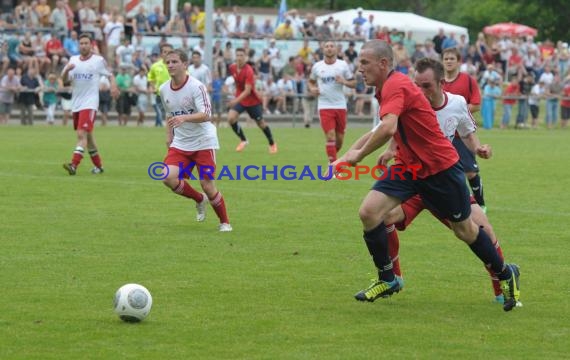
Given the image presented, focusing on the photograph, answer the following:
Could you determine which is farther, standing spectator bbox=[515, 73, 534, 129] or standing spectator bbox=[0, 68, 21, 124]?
standing spectator bbox=[515, 73, 534, 129]

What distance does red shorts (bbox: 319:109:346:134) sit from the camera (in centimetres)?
2144

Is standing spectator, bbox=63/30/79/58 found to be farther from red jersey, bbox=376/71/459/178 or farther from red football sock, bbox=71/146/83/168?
red jersey, bbox=376/71/459/178

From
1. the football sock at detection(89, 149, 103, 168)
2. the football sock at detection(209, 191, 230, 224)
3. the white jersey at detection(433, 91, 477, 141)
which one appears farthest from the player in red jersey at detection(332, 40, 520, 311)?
the football sock at detection(89, 149, 103, 168)

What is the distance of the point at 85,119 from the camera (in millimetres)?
18938

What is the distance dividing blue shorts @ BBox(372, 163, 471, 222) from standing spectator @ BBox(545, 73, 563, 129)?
3004 centimetres

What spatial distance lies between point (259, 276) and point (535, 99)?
2934 cm

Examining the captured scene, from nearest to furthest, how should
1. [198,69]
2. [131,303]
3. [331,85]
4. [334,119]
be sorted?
1. [131,303]
2. [334,119]
3. [331,85]
4. [198,69]

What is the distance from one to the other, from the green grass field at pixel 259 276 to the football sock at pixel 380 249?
0.79ft

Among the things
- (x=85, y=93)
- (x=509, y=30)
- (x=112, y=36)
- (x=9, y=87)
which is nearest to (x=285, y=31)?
(x=112, y=36)

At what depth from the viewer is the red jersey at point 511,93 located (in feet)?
123

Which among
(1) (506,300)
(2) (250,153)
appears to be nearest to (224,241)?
(1) (506,300)

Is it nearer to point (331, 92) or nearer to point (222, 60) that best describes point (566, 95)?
point (222, 60)

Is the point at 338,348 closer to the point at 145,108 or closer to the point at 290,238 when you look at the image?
the point at 290,238

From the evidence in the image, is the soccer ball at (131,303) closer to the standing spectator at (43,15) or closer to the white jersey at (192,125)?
the white jersey at (192,125)
